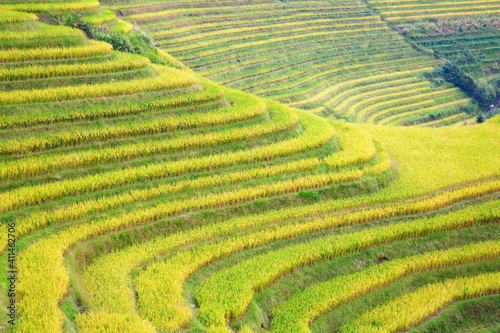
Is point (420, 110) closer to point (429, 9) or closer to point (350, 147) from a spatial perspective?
point (429, 9)

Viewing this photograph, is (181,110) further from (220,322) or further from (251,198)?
(220,322)

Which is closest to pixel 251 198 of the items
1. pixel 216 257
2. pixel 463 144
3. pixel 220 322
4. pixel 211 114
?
pixel 216 257

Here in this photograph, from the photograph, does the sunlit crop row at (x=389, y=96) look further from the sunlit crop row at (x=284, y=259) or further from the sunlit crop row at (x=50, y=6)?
the sunlit crop row at (x=284, y=259)

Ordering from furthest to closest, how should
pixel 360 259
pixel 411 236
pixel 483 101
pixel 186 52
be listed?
pixel 483 101, pixel 186 52, pixel 411 236, pixel 360 259

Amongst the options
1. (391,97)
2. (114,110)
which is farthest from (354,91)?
(114,110)

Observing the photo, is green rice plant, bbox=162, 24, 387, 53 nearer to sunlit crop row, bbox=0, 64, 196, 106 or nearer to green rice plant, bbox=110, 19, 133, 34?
green rice plant, bbox=110, 19, 133, 34

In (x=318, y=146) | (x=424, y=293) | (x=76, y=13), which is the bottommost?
(x=424, y=293)
